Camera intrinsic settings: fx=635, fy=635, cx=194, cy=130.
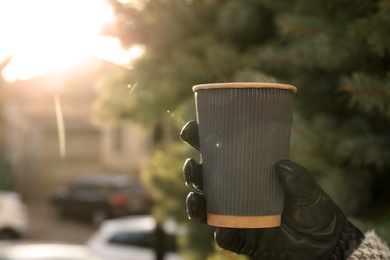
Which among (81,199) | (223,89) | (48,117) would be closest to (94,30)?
(223,89)

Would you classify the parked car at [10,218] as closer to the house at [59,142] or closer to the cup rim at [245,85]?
the house at [59,142]

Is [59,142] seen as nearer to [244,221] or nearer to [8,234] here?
[8,234]

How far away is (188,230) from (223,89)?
2.50 meters

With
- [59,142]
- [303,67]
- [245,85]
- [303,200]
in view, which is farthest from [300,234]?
[59,142]

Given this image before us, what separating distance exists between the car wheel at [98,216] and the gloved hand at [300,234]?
51.5ft

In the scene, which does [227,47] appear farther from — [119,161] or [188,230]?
[119,161]

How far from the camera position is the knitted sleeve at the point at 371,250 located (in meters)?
1.83

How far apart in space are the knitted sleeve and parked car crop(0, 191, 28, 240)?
1404 centimetres

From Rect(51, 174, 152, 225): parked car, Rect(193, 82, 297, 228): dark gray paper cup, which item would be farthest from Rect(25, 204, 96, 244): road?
Rect(193, 82, 297, 228): dark gray paper cup

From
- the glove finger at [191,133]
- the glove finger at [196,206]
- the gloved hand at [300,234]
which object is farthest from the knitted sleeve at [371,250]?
the glove finger at [191,133]

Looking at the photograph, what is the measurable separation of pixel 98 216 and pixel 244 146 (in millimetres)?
16308

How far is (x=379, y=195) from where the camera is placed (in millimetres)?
3186

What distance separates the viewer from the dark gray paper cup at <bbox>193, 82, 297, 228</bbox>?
5.40 feet

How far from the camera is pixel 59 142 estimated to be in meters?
25.0
